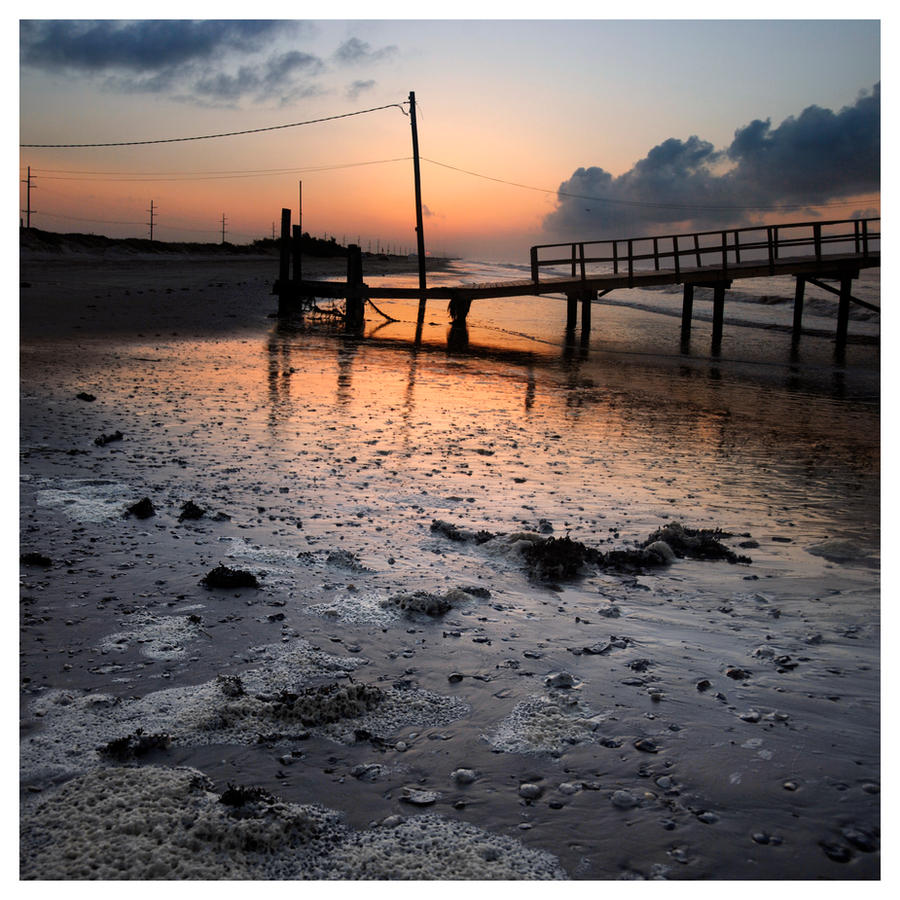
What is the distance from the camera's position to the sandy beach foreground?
2697 mm

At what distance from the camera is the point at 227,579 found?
Answer: 4734 mm

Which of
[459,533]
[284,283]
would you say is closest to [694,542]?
[459,533]

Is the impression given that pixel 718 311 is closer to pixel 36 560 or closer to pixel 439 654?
pixel 439 654

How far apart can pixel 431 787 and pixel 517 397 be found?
998 centimetres

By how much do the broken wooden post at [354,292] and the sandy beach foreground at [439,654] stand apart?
16.0m

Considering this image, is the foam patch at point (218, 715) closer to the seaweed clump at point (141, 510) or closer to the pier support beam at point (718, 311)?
the seaweed clump at point (141, 510)

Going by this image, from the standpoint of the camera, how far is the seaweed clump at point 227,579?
473 centimetres

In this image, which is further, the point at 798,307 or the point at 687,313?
the point at 798,307

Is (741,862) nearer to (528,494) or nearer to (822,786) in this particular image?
(822,786)

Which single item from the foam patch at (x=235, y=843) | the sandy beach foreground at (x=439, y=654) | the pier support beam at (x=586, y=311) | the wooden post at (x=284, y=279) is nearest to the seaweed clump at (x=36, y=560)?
the sandy beach foreground at (x=439, y=654)

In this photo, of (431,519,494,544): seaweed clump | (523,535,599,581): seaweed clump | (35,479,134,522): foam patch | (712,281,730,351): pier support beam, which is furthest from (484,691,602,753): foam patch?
(712,281,730,351): pier support beam

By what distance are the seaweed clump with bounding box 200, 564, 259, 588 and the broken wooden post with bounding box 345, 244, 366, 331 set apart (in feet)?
66.8

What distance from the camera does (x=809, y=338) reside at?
2908 cm

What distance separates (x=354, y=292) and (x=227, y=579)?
69.1 ft
